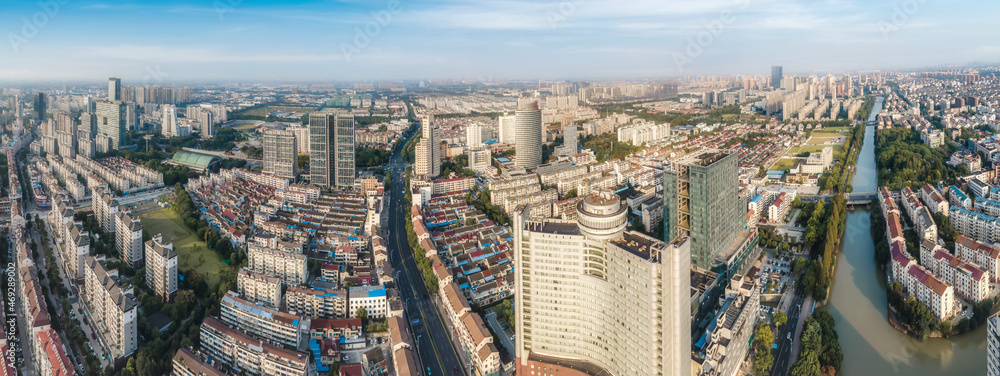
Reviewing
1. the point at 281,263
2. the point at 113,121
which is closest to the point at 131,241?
the point at 281,263

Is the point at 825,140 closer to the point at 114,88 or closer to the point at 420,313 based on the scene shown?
the point at 420,313

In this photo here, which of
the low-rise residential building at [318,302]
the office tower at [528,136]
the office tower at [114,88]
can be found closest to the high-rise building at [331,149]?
the office tower at [528,136]

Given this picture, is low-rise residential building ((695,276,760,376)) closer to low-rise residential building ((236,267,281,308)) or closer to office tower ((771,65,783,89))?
low-rise residential building ((236,267,281,308))

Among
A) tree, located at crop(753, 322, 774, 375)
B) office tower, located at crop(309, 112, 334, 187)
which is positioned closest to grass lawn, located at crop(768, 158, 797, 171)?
tree, located at crop(753, 322, 774, 375)

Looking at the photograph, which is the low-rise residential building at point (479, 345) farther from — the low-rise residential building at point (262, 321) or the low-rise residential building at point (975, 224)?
the low-rise residential building at point (975, 224)

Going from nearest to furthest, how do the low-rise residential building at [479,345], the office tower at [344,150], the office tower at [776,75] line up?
the low-rise residential building at [479,345]
the office tower at [344,150]
the office tower at [776,75]
